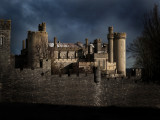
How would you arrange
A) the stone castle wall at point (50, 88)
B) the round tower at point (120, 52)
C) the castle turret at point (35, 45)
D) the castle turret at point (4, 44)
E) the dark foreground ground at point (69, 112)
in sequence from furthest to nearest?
the round tower at point (120, 52), the castle turret at point (35, 45), the castle turret at point (4, 44), the stone castle wall at point (50, 88), the dark foreground ground at point (69, 112)

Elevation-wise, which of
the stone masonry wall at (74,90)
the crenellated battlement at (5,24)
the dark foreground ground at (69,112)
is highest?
the crenellated battlement at (5,24)

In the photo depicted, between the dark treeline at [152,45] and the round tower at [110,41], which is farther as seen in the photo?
the round tower at [110,41]

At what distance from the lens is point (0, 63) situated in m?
25.4

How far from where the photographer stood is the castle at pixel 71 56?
4353 centimetres

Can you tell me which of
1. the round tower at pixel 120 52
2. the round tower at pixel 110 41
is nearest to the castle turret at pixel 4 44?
the round tower at pixel 110 41

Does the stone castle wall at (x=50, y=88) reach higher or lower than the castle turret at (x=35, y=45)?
lower

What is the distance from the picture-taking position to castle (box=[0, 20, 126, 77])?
143 ft

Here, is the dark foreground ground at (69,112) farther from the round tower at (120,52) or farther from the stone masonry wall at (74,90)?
the round tower at (120,52)

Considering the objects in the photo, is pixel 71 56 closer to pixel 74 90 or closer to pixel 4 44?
pixel 74 90

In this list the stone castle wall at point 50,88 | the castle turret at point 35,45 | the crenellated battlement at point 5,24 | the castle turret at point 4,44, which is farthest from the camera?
the castle turret at point 35,45

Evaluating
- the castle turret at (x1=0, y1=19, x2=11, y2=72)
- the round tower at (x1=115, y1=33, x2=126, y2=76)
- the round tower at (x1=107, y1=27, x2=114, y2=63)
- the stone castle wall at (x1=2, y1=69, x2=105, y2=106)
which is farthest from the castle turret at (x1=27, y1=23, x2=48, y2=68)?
the castle turret at (x1=0, y1=19, x2=11, y2=72)

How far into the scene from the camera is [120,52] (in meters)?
52.2

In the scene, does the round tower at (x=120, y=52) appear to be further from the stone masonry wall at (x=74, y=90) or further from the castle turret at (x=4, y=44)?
the castle turret at (x=4, y=44)

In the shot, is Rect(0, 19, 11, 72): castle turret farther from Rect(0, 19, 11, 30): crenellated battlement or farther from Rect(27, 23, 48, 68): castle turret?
Rect(27, 23, 48, 68): castle turret
